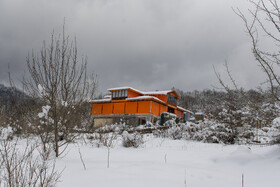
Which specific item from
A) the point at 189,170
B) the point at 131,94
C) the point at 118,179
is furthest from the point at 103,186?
the point at 131,94

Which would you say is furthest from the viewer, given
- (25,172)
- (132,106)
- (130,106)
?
(130,106)

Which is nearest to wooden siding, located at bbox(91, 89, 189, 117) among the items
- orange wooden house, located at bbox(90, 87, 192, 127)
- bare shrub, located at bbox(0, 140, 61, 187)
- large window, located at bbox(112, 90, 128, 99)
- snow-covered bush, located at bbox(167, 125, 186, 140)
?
orange wooden house, located at bbox(90, 87, 192, 127)

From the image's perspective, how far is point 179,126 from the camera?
36.7 ft

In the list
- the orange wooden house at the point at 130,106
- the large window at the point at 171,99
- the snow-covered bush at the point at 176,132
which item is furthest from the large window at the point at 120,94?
the snow-covered bush at the point at 176,132

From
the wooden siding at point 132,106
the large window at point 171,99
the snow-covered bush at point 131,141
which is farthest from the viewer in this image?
the large window at point 171,99

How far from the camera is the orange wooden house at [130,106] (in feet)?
78.3

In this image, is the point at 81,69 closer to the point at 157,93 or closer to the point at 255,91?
the point at 255,91

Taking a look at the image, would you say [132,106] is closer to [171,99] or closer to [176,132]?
[171,99]

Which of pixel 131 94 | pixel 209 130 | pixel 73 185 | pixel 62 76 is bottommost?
pixel 73 185

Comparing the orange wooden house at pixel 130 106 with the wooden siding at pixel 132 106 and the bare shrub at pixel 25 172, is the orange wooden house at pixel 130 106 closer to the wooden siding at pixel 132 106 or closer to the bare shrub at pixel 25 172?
the wooden siding at pixel 132 106

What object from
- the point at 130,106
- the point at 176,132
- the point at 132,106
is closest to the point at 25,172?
the point at 176,132

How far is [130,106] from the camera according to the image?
2506cm

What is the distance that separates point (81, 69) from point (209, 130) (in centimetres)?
679

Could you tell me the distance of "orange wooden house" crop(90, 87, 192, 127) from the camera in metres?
23.9
